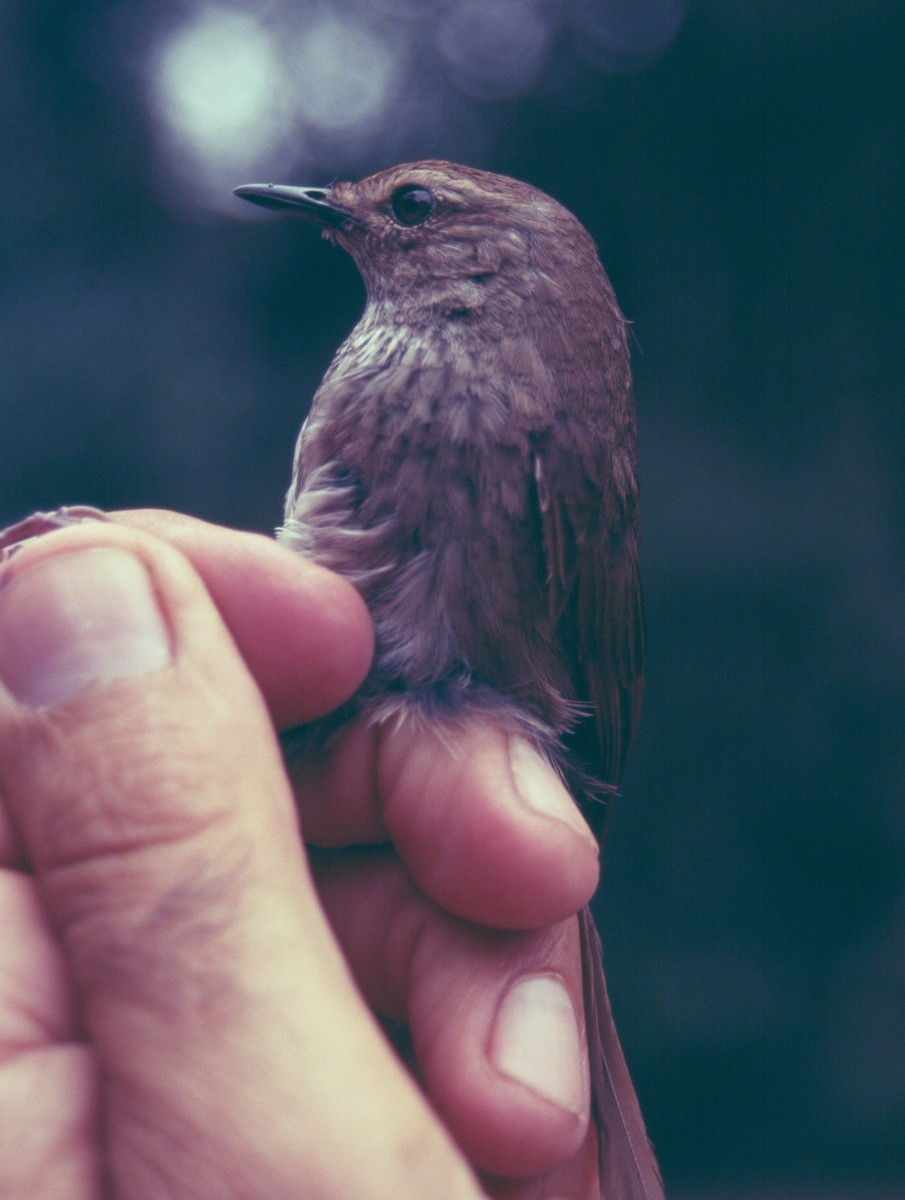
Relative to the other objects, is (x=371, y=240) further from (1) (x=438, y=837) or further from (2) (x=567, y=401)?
(1) (x=438, y=837)

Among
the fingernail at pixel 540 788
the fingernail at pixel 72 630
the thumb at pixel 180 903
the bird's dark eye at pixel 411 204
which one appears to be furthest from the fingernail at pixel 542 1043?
the bird's dark eye at pixel 411 204

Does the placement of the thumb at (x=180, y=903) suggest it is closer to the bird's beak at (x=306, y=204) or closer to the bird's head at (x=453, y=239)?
the bird's head at (x=453, y=239)

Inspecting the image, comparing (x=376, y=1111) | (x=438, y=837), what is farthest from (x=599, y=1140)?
(x=376, y=1111)

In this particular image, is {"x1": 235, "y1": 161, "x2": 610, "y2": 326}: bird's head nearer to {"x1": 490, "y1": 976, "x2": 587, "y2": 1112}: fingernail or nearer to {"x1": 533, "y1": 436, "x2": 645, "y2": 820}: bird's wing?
{"x1": 533, "y1": 436, "x2": 645, "y2": 820}: bird's wing

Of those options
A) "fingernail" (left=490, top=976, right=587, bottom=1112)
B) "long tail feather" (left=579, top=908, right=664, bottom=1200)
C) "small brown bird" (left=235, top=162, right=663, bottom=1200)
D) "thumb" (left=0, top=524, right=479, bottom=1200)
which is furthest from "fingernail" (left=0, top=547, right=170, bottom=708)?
"long tail feather" (left=579, top=908, right=664, bottom=1200)

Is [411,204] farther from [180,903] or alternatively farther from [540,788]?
[180,903]

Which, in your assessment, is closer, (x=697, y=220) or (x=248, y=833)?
(x=248, y=833)
